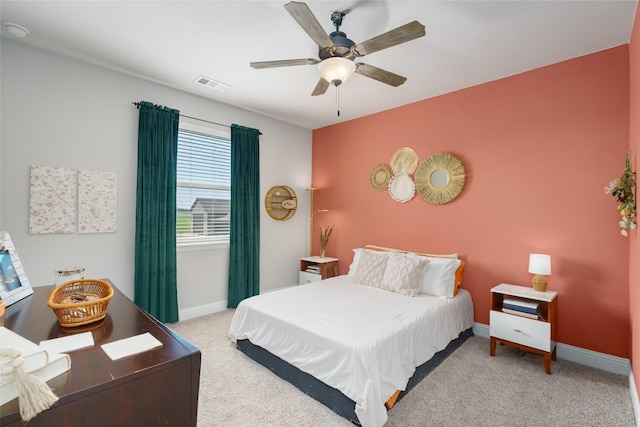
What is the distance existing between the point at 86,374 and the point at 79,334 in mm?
352

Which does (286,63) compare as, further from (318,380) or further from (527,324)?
(527,324)

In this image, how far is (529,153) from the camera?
10.1 feet

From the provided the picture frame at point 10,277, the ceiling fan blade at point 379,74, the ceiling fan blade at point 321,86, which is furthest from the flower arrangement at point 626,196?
the picture frame at point 10,277

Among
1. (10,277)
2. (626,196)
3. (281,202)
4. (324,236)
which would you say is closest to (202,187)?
(281,202)

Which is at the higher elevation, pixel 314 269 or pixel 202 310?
pixel 314 269

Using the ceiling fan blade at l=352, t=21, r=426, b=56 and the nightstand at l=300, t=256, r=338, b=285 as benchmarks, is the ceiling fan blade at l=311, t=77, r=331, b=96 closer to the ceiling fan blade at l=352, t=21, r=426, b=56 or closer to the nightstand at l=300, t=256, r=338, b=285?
the ceiling fan blade at l=352, t=21, r=426, b=56

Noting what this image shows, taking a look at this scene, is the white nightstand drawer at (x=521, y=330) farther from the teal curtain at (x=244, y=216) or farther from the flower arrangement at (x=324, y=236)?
the teal curtain at (x=244, y=216)

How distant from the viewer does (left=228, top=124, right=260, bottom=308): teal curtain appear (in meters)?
4.14

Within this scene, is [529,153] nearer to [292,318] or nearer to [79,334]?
[292,318]

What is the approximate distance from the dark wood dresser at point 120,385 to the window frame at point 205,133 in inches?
104

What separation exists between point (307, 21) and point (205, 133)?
103 inches

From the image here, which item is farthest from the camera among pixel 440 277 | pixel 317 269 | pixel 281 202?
pixel 281 202

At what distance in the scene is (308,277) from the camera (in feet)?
15.3

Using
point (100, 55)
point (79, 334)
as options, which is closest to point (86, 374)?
point (79, 334)
